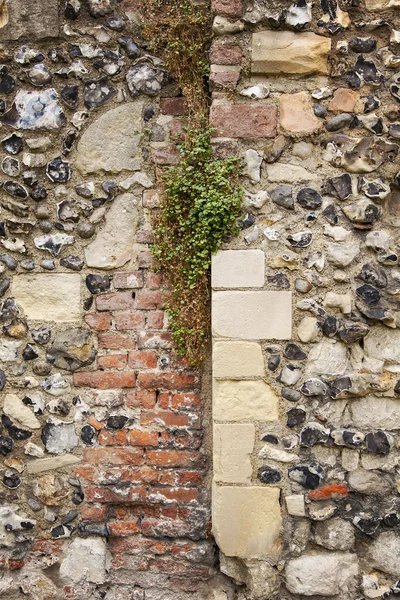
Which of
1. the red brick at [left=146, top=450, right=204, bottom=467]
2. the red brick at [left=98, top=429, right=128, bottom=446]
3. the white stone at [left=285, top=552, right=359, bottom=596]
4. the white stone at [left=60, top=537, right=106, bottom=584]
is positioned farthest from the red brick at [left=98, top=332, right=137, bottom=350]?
the white stone at [left=285, top=552, right=359, bottom=596]

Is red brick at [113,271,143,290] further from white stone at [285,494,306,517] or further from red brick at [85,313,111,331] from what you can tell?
white stone at [285,494,306,517]

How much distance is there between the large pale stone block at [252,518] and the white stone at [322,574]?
0.37 ft

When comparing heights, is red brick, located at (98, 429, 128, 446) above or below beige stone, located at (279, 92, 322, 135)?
below

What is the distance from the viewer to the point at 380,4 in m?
2.21

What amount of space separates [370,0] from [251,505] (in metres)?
2.05

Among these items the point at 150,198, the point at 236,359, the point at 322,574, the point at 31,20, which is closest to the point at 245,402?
the point at 236,359

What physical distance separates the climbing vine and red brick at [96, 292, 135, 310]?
0.64 feet

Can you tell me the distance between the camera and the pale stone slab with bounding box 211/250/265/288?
2.22 meters

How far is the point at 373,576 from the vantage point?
7.33 feet

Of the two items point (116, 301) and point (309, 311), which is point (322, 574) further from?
point (116, 301)

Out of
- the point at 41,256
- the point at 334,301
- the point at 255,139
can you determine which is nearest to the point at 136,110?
the point at 255,139

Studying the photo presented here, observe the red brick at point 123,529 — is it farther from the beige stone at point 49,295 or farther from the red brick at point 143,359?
the beige stone at point 49,295

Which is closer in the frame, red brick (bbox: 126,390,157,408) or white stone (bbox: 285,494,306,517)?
white stone (bbox: 285,494,306,517)

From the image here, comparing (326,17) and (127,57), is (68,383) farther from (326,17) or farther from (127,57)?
(326,17)
